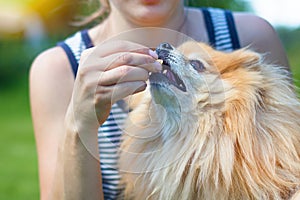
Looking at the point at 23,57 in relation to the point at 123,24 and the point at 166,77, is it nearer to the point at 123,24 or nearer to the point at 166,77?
the point at 123,24

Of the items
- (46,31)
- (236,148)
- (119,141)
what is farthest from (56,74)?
(46,31)

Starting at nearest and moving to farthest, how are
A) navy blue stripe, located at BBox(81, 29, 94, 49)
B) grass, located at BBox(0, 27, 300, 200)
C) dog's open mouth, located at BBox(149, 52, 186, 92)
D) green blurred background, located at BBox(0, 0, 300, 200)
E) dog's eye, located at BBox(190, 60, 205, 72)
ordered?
dog's open mouth, located at BBox(149, 52, 186, 92) < dog's eye, located at BBox(190, 60, 205, 72) < navy blue stripe, located at BBox(81, 29, 94, 49) < green blurred background, located at BBox(0, 0, 300, 200) < grass, located at BBox(0, 27, 300, 200)

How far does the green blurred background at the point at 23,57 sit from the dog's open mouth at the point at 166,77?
84cm

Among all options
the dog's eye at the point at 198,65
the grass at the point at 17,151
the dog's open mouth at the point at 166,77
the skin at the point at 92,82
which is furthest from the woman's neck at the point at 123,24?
the grass at the point at 17,151

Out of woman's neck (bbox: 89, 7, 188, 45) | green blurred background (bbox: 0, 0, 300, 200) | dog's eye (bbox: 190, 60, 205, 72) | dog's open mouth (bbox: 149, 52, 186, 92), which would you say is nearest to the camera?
dog's open mouth (bbox: 149, 52, 186, 92)

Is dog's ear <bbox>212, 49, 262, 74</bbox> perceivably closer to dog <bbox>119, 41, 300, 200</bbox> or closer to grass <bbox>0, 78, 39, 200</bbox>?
dog <bbox>119, 41, 300, 200</bbox>

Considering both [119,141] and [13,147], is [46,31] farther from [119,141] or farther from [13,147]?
[119,141]

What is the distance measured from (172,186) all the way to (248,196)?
0.22m

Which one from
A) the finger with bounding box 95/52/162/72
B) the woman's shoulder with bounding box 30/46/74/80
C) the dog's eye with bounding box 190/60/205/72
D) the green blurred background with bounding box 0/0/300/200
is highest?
the finger with bounding box 95/52/162/72

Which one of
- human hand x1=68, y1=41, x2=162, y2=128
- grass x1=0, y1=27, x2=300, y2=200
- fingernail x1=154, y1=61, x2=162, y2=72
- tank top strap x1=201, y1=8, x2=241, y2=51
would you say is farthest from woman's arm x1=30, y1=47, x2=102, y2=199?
grass x1=0, y1=27, x2=300, y2=200

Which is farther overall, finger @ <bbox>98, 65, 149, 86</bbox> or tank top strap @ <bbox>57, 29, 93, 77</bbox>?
tank top strap @ <bbox>57, 29, 93, 77</bbox>

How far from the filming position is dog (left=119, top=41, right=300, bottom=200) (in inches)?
68.4

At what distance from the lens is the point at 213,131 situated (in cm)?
180

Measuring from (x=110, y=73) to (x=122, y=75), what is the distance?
0.09ft
